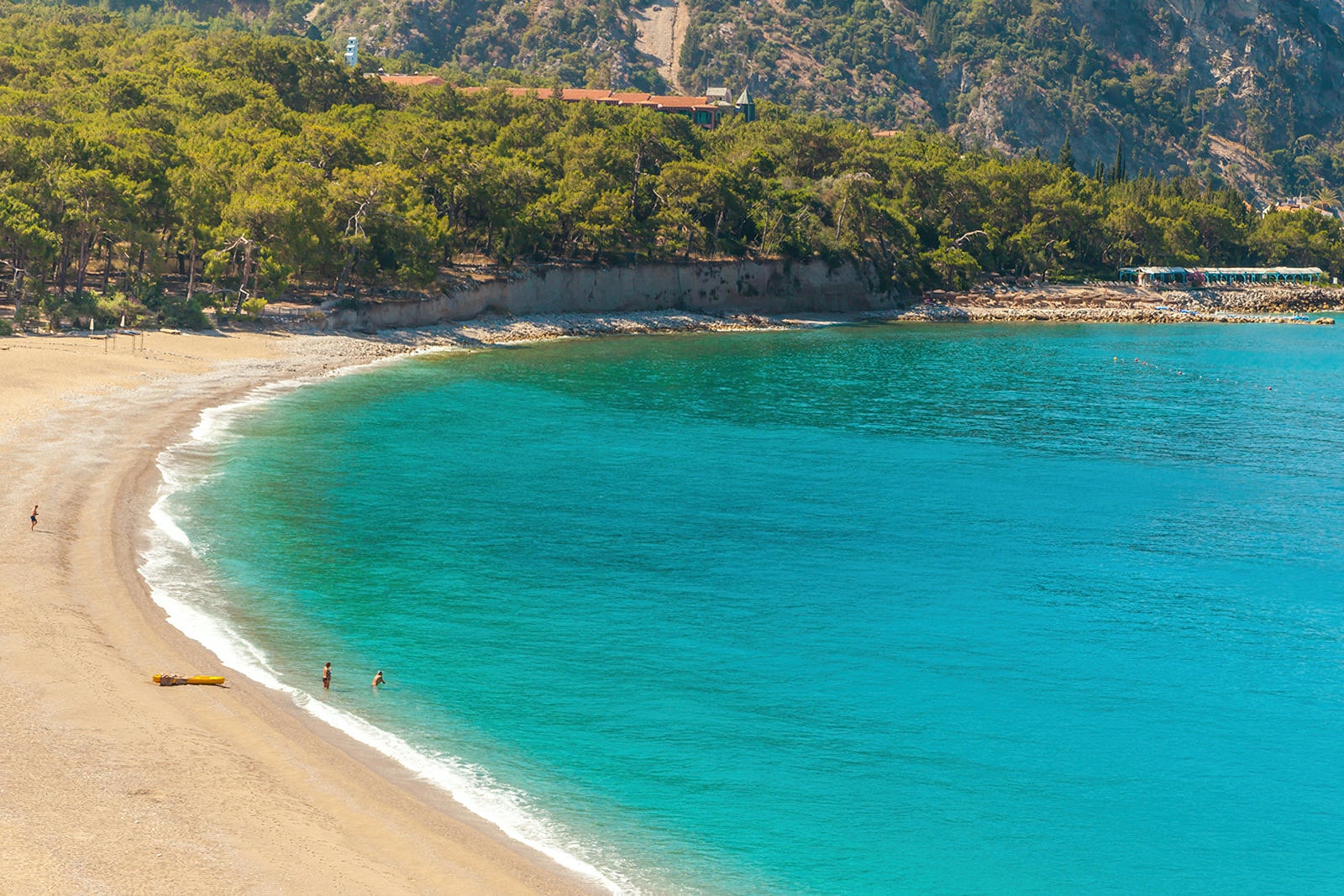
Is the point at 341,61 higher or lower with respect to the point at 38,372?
higher

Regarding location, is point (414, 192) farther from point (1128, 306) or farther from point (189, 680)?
point (1128, 306)

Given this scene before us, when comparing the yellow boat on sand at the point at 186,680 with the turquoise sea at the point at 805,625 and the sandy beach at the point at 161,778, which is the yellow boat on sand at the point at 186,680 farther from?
the turquoise sea at the point at 805,625

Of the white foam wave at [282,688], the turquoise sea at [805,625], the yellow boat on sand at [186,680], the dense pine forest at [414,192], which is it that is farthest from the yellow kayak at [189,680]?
the dense pine forest at [414,192]

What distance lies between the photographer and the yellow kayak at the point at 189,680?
30.2 m

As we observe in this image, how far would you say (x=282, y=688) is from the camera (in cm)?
3136

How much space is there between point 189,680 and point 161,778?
5.30 m

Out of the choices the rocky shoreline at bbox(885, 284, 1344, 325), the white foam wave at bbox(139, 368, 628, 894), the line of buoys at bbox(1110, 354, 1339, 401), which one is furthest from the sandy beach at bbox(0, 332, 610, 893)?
the rocky shoreline at bbox(885, 284, 1344, 325)

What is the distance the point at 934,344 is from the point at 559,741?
307 ft

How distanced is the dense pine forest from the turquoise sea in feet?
68.5

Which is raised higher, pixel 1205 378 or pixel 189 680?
pixel 1205 378

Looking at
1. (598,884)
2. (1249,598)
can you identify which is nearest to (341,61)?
(1249,598)

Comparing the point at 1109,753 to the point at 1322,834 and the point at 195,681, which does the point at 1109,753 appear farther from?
the point at 195,681

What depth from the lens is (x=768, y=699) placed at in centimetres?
3209

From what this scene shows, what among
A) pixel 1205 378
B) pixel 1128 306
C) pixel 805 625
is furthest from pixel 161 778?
pixel 1128 306
